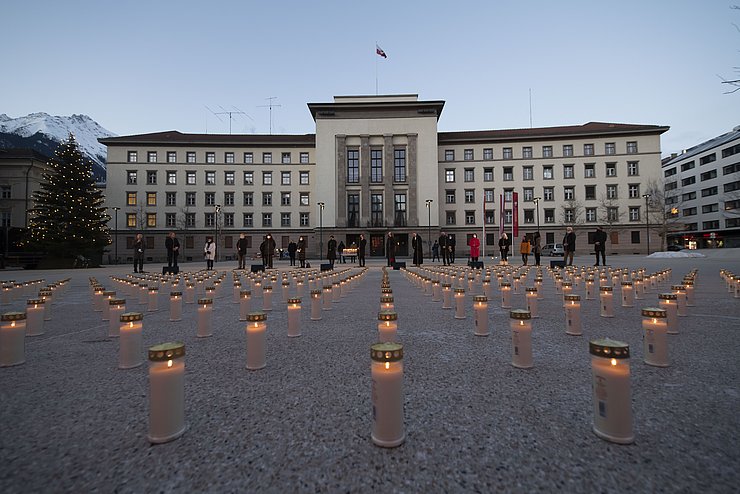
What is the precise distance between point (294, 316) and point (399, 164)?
1887 inches

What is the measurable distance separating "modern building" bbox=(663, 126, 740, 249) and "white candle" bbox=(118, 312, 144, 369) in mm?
74924

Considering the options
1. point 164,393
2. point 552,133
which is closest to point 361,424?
point 164,393

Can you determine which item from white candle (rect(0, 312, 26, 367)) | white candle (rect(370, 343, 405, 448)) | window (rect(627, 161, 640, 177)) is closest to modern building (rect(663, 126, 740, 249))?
window (rect(627, 161, 640, 177))

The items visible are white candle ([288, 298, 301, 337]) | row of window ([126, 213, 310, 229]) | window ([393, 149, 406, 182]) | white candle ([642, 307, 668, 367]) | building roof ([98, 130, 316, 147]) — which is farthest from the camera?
building roof ([98, 130, 316, 147])

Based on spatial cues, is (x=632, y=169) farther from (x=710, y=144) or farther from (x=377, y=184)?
(x=377, y=184)

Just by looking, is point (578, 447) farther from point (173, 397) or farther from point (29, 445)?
point (29, 445)

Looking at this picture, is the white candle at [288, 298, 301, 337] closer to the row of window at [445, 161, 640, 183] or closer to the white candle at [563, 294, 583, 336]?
the white candle at [563, 294, 583, 336]

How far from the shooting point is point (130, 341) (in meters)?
3.51

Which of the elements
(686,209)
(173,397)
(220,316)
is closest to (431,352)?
(173,397)

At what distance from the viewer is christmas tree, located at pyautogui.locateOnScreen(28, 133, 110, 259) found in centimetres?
2747

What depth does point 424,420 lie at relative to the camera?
7.77ft

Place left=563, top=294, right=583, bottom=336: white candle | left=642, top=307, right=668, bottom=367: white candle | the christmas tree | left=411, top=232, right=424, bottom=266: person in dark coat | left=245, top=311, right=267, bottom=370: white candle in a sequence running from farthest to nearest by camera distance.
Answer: the christmas tree
left=411, top=232, right=424, bottom=266: person in dark coat
left=563, top=294, right=583, bottom=336: white candle
left=245, top=311, right=267, bottom=370: white candle
left=642, top=307, right=668, bottom=367: white candle

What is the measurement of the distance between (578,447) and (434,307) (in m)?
5.27

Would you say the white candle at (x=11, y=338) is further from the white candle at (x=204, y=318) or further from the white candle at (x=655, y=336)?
the white candle at (x=655, y=336)
